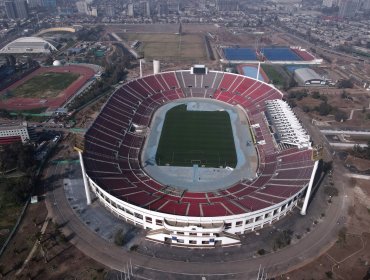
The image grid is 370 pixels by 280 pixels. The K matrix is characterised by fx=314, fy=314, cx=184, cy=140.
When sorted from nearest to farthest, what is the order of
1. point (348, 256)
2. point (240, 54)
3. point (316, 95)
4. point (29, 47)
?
point (348, 256) < point (316, 95) < point (29, 47) < point (240, 54)

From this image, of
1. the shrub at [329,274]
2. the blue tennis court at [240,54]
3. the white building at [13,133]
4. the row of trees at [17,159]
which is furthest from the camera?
the blue tennis court at [240,54]

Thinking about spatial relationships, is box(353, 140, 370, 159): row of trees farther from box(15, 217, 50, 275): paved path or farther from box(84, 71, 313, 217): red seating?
box(15, 217, 50, 275): paved path

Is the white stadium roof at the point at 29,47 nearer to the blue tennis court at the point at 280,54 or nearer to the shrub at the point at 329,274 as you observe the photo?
the blue tennis court at the point at 280,54

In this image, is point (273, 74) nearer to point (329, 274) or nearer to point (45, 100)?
point (45, 100)

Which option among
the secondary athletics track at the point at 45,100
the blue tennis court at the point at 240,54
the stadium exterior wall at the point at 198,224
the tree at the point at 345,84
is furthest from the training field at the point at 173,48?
the stadium exterior wall at the point at 198,224

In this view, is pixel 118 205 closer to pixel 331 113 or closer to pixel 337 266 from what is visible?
pixel 337 266

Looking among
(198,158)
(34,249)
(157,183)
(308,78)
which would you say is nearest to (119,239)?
(34,249)
